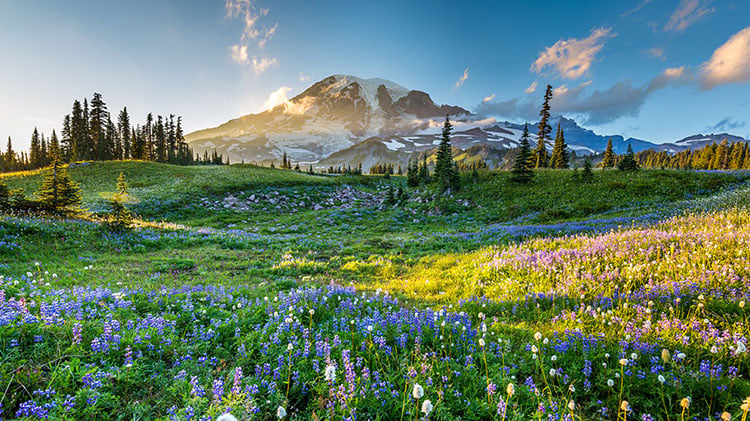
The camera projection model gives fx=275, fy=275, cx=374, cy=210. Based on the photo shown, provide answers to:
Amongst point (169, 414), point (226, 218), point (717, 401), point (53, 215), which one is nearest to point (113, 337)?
point (169, 414)

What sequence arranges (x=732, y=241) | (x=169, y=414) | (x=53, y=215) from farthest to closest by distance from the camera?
(x=53, y=215), (x=732, y=241), (x=169, y=414)

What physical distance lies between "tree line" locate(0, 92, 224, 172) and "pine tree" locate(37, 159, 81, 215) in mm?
70911

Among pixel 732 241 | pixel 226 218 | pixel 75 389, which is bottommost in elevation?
pixel 226 218

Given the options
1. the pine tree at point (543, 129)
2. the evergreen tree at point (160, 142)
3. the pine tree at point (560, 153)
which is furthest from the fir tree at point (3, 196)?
the evergreen tree at point (160, 142)

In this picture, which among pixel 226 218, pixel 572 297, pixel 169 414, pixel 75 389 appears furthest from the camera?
pixel 226 218

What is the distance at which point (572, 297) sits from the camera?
6121 millimetres

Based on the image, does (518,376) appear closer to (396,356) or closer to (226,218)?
(396,356)

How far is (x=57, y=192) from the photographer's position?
18.6m

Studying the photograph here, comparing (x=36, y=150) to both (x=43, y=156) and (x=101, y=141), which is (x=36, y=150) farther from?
(x=101, y=141)

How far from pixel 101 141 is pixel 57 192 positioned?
290 feet

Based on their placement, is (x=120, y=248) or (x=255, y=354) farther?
(x=120, y=248)

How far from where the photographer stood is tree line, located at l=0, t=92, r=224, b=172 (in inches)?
3149

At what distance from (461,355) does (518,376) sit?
0.79m

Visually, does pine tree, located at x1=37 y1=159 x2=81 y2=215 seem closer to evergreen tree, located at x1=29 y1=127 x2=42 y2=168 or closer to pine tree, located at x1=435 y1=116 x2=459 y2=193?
pine tree, located at x1=435 y1=116 x2=459 y2=193
